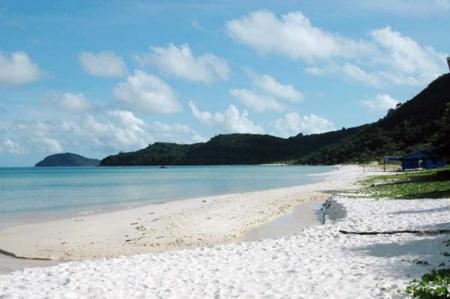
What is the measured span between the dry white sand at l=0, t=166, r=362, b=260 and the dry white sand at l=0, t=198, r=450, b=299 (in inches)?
151

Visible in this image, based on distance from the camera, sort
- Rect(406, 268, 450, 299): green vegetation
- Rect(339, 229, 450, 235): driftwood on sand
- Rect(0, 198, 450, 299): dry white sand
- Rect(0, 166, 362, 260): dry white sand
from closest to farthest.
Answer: Rect(406, 268, 450, 299): green vegetation, Rect(0, 198, 450, 299): dry white sand, Rect(339, 229, 450, 235): driftwood on sand, Rect(0, 166, 362, 260): dry white sand

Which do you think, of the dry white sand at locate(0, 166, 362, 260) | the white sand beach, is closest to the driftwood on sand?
the white sand beach

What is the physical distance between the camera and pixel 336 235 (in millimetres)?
13898

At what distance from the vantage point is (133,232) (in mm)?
19703

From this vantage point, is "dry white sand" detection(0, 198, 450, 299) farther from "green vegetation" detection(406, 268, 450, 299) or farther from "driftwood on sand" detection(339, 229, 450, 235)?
"driftwood on sand" detection(339, 229, 450, 235)

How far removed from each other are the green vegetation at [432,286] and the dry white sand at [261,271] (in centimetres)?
22

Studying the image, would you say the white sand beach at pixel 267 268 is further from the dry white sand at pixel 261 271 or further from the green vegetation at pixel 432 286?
the green vegetation at pixel 432 286

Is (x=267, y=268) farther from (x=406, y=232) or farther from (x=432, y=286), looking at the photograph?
(x=406, y=232)

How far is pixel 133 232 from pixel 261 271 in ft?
35.0

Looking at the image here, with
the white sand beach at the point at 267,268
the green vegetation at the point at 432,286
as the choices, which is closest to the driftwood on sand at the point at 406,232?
the white sand beach at the point at 267,268

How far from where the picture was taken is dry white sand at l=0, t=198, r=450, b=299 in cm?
855

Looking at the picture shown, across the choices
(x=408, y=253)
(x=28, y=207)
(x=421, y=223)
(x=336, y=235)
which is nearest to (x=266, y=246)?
(x=336, y=235)

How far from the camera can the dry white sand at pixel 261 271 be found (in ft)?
28.1

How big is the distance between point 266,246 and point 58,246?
312 inches
